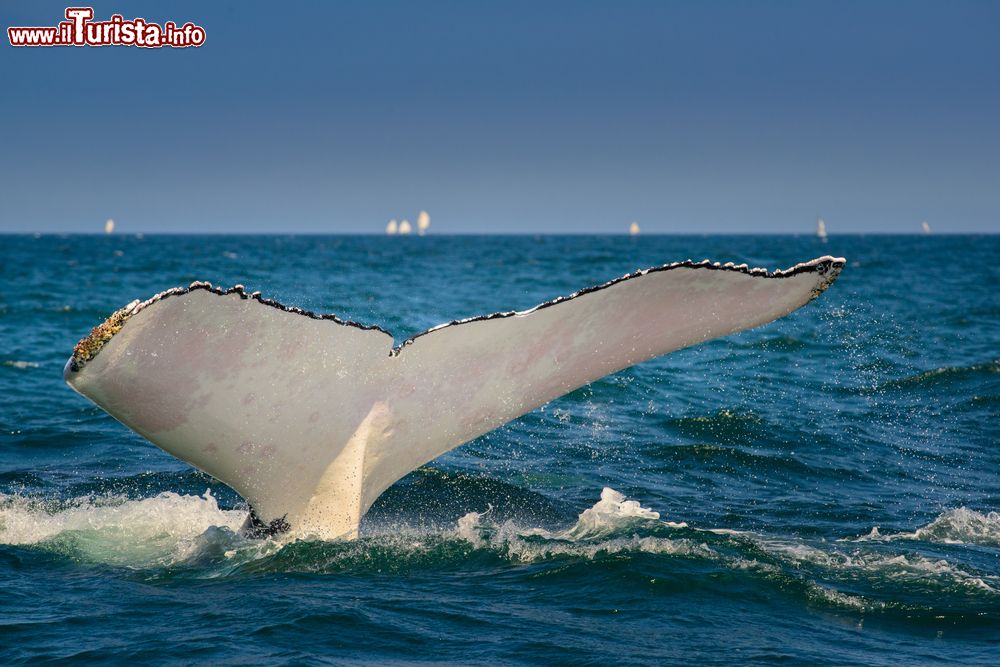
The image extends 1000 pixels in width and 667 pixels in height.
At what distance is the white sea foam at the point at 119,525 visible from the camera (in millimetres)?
6180

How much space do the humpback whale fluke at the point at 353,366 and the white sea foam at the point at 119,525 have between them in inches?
63.6

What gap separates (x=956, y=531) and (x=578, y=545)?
103 inches

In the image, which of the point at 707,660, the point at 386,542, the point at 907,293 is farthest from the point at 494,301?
the point at 707,660

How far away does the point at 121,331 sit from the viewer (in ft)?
12.0

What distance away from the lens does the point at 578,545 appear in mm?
6242

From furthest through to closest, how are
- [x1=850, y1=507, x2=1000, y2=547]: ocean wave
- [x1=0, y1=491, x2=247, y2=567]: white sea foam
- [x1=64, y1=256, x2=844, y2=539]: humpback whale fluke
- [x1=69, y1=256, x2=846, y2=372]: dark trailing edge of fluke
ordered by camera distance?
[x1=850, y1=507, x2=1000, y2=547]: ocean wave, [x1=0, y1=491, x2=247, y2=567]: white sea foam, [x1=64, y1=256, x2=844, y2=539]: humpback whale fluke, [x1=69, y1=256, x2=846, y2=372]: dark trailing edge of fluke

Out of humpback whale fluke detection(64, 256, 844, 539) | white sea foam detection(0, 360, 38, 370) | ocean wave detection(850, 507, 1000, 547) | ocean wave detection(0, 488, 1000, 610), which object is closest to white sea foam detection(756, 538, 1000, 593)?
ocean wave detection(0, 488, 1000, 610)

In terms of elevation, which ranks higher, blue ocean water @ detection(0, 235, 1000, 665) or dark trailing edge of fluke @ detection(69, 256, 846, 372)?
dark trailing edge of fluke @ detection(69, 256, 846, 372)

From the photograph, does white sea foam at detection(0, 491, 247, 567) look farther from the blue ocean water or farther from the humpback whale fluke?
the humpback whale fluke

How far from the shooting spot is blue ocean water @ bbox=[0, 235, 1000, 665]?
4.83 metres

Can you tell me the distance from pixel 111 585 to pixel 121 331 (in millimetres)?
2505

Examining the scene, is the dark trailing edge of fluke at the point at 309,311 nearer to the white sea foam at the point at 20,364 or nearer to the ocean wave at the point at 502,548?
the ocean wave at the point at 502,548

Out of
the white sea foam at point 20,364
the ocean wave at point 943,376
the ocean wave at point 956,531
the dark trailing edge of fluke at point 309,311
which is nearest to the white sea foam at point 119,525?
the dark trailing edge of fluke at point 309,311

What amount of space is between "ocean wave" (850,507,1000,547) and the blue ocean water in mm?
29
